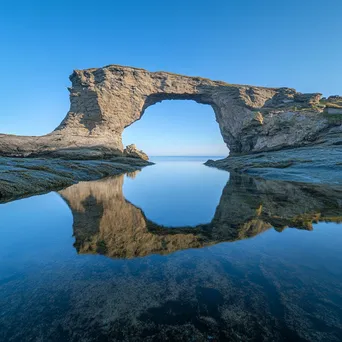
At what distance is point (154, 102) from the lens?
5238 cm

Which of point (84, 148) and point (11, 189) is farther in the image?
point (84, 148)

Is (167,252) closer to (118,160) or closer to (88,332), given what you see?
(88,332)

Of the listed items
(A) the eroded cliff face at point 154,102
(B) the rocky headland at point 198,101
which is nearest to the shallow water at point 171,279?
(B) the rocky headland at point 198,101

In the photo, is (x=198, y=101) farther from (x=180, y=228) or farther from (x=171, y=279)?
(x=171, y=279)

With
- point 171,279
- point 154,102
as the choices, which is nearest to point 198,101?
point 154,102

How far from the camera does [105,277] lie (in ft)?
9.70

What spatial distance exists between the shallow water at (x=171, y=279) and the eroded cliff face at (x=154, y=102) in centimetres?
2933

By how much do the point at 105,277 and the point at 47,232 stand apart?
286 cm

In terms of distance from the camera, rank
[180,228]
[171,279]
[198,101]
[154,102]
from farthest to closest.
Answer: [198,101]
[154,102]
[180,228]
[171,279]

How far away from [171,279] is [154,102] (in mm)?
53130

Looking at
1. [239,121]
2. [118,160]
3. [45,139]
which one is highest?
[239,121]

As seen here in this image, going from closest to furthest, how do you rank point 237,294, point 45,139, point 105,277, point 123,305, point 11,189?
point 123,305 → point 237,294 → point 105,277 → point 11,189 → point 45,139

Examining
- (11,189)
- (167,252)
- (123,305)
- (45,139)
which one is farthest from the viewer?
(45,139)

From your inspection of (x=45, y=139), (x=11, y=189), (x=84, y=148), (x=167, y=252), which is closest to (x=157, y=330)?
(x=167, y=252)
